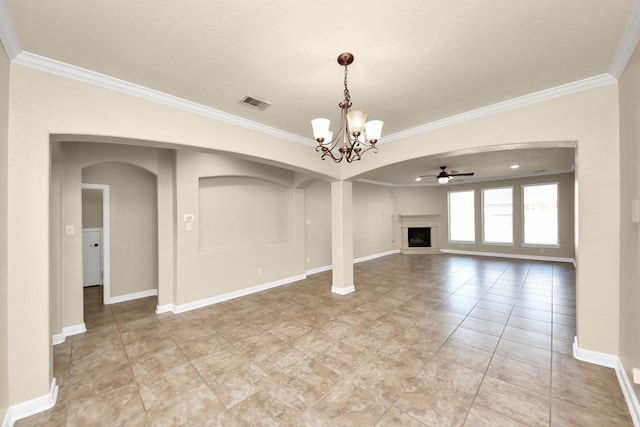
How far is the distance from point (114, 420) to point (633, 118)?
14.9 ft

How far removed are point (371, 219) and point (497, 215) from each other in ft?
14.1

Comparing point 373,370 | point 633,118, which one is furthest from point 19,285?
point 633,118

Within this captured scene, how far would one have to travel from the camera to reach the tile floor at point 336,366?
1.89 m

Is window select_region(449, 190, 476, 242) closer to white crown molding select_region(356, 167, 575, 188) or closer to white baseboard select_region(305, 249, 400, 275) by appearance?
white crown molding select_region(356, 167, 575, 188)

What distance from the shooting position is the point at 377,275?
6.21 meters

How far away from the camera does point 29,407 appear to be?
6.27ft

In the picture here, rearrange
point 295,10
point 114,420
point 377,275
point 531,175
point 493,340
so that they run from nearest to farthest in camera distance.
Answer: point 295,10 < point 114,420 < point 493,340 < point 377,275 < point 531,175

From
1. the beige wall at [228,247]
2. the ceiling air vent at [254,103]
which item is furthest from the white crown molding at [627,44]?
the beige wall at [228,247]

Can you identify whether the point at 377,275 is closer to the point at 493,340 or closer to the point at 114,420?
the point at 493,340

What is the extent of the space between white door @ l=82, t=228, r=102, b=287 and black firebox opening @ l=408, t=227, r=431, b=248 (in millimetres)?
9295

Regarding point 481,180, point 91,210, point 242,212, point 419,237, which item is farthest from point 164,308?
point 481,180

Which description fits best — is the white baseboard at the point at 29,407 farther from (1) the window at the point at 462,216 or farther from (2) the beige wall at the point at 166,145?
(1) the window at the point at 462,216

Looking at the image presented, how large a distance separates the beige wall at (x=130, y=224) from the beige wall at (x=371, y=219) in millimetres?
5371

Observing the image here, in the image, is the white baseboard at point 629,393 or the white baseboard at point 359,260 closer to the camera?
the white baseboard at point 629,393
